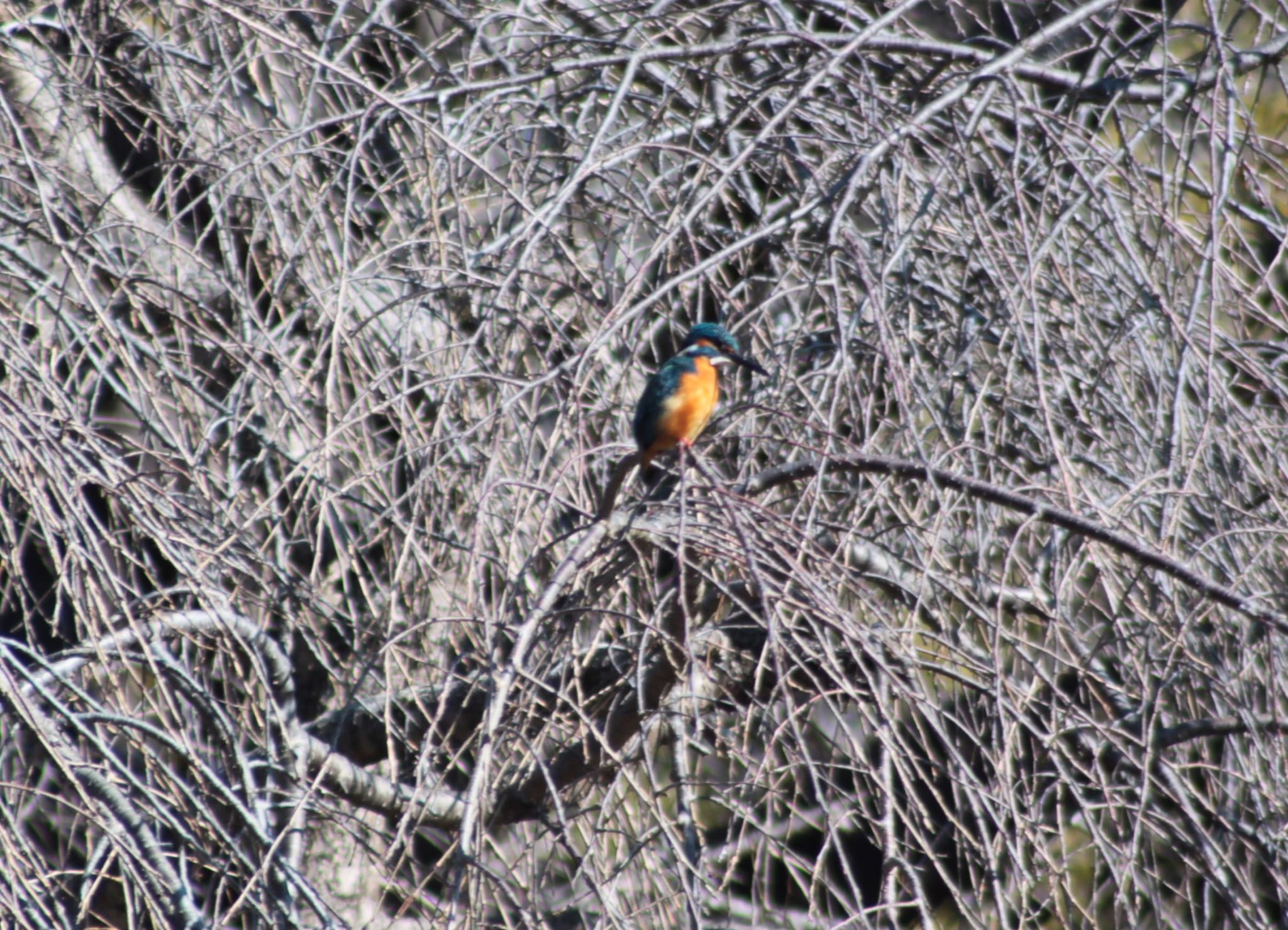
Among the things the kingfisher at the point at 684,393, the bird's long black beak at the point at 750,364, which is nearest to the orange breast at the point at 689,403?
the kingfisher at the point at 684,393

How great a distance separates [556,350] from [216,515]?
0.91 metres

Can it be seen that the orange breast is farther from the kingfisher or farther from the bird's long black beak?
the bird's long black beak

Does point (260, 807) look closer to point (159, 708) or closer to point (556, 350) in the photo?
point (159, 708)

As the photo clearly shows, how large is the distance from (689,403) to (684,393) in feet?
0.11

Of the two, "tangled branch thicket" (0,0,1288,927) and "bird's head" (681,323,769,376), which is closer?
"tangled branch thicket" (0,0,1288,927)

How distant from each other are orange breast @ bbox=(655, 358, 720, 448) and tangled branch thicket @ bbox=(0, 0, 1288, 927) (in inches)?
3.6

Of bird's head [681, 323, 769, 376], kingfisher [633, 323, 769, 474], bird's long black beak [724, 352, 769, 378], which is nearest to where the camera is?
bird's long black beak [724, 352, 769, 378]

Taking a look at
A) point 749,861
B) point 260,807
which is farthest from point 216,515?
point 749,861

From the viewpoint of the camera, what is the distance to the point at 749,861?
5.21 meters

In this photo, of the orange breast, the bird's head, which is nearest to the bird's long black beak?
the bird's head

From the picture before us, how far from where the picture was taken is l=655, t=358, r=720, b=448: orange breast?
9.34ft

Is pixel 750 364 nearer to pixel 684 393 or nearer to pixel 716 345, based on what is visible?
pixel 716 345

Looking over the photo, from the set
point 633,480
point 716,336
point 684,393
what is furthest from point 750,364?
point 633,480

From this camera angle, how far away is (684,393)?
2875 mm
